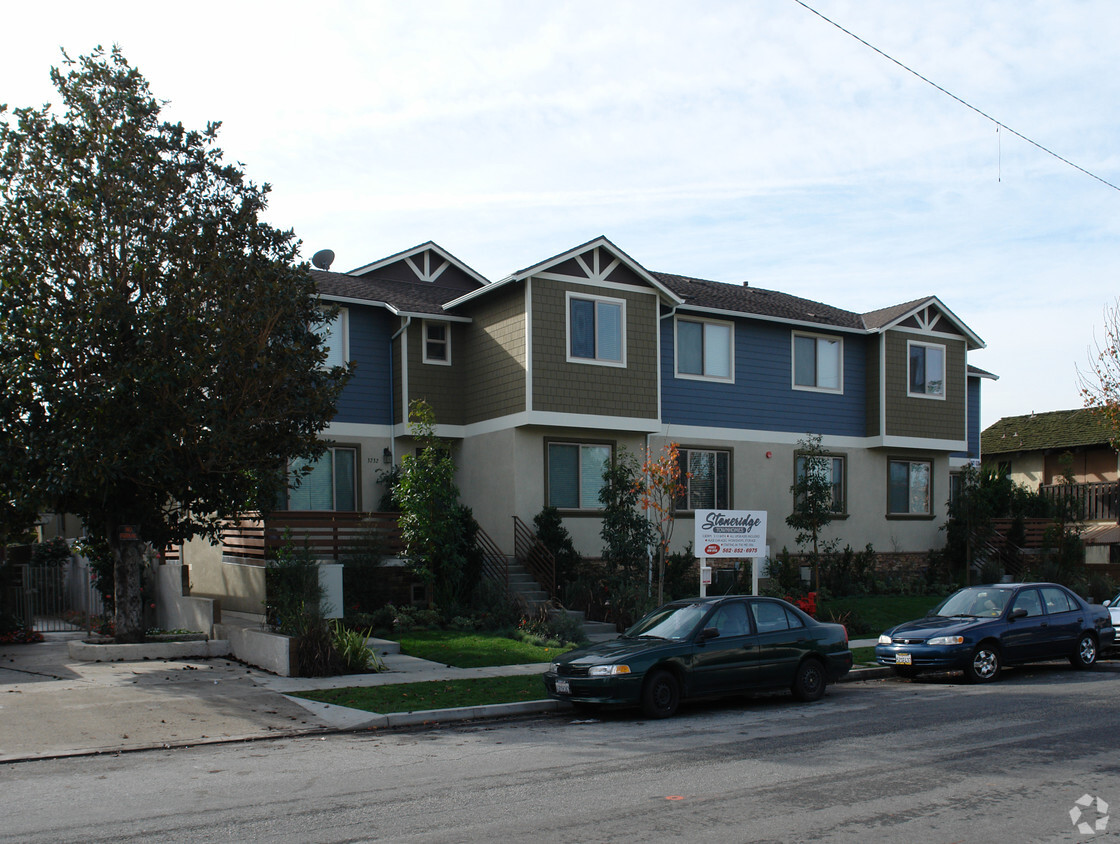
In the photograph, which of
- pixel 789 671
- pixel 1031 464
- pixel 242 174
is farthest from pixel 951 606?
pixel 1031 464

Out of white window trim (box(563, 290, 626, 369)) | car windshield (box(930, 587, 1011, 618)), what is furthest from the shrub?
white window trim (box(563, 290, 626, 369))

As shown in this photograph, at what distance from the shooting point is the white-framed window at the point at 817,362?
27047mm

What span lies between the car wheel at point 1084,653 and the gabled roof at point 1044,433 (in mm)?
24916

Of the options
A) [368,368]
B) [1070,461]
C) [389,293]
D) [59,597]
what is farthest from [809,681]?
[1070,461]

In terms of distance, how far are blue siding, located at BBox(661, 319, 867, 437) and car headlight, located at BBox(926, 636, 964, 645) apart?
10.5m

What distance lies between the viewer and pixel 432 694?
1306cm

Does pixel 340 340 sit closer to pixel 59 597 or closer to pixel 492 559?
pixel 492 559

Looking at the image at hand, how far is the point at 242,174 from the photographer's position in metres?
16.5

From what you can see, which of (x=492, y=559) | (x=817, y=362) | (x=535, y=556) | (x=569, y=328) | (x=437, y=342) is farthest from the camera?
(x=817, y=362)

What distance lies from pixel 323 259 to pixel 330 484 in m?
7.29

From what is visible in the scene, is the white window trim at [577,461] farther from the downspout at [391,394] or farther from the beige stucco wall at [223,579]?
the beige stucco wall at [223,579]

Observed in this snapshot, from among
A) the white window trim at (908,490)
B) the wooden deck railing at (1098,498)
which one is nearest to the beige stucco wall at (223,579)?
the white window trim at (908,490)

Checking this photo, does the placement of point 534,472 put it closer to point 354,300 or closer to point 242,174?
point 354,300

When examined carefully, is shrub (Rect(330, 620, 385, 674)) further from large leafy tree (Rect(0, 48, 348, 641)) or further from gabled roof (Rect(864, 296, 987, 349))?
gabled roof (Rect(864, 296, 987, 349))
